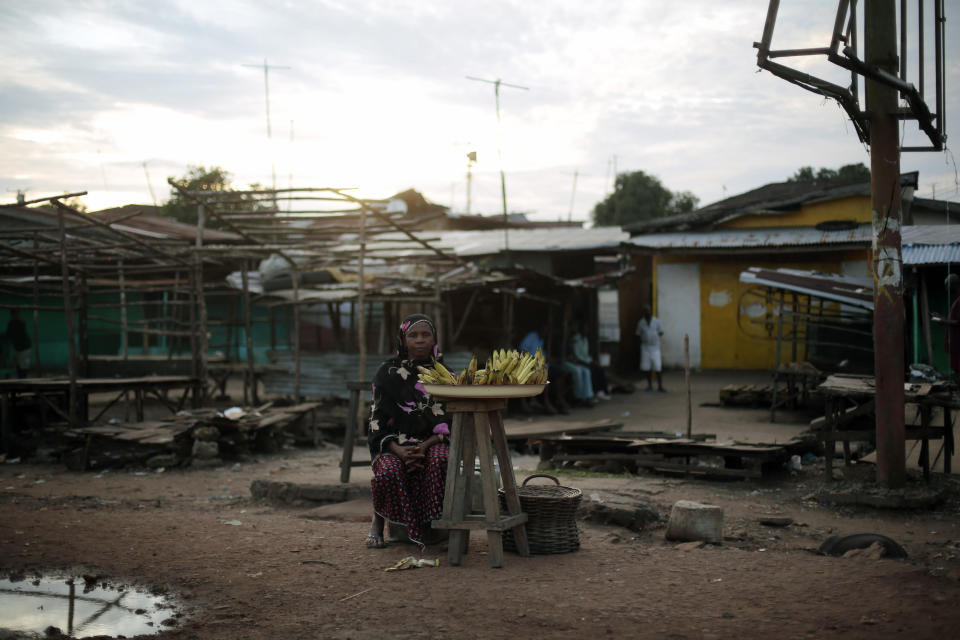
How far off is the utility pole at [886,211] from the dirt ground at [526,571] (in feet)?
3.55

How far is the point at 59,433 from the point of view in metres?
11.2

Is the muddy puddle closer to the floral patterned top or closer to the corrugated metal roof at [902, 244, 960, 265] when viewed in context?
A: the floral patterned top

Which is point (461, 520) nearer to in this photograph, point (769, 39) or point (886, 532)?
point (886, 532)

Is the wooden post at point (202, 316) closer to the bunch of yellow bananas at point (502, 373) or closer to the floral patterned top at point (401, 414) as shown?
the floral patterned top at point (401, 414)

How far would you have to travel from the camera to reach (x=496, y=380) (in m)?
4.68

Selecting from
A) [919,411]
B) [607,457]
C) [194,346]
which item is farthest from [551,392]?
[919,411]

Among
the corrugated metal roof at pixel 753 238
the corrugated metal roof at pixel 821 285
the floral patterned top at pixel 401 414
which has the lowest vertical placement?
the floral patterned top at pixel 401 414

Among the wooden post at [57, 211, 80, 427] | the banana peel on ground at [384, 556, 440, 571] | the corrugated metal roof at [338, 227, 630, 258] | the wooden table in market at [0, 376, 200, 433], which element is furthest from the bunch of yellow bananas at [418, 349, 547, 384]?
the corrugated metal roof at [338, 227, 630, 258]

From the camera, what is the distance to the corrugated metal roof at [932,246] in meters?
12.7

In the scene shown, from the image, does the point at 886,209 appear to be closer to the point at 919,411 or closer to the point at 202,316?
the point at 919,411

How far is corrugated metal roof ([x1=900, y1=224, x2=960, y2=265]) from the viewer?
12664mm

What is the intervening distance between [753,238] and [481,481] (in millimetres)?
15194

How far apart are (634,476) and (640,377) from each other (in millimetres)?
11844

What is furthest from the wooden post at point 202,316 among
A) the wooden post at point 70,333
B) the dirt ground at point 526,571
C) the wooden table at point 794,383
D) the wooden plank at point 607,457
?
the wooden table at point 794,383
